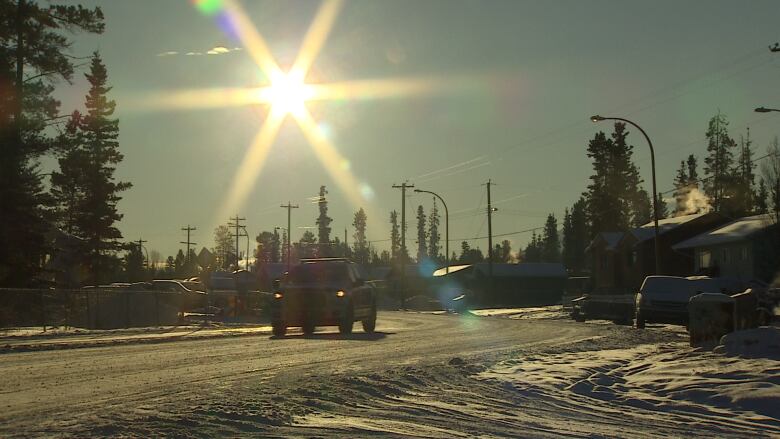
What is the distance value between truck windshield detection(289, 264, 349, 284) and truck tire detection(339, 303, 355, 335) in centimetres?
96

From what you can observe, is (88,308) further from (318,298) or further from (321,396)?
(321,396)

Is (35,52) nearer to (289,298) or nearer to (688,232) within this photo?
(289,298)

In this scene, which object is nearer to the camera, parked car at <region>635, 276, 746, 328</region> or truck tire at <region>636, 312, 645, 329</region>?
parked car at <region>635, 276, 746, 328</region>

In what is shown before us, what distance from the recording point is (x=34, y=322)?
1125 inches

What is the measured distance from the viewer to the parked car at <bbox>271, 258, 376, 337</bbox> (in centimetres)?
2459

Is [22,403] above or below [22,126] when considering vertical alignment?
below

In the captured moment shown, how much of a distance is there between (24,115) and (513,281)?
75.3 m

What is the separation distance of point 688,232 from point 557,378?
187 feet

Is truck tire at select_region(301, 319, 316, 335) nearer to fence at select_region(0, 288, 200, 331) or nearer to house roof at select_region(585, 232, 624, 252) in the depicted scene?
fence at select_region(0, 288, 200, 331)

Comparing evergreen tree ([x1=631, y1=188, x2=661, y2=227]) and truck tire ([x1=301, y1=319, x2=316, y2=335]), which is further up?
evergreen tree ([x1=631, y1=188, x2=661, y2=227])

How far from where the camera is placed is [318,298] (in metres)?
24.7

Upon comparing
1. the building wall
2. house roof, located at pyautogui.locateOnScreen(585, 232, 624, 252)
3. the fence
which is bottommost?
the fence

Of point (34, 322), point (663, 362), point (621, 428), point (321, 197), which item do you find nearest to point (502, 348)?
point (663, 362)

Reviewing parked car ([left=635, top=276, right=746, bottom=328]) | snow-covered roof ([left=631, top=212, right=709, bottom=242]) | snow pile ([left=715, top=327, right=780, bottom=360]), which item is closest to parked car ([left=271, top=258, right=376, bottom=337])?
parked car ([left=635, top=276, right=746, bottom=328])
